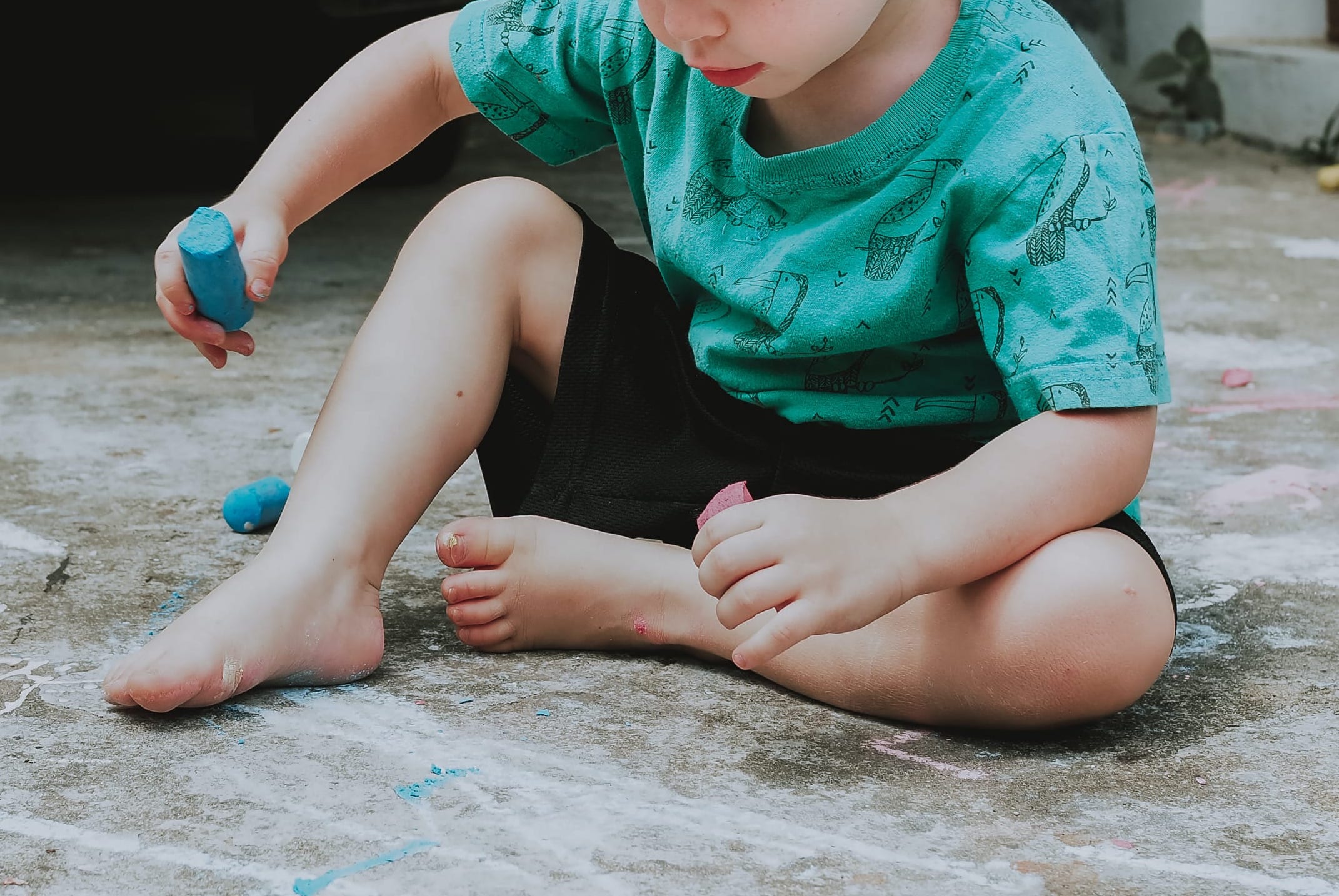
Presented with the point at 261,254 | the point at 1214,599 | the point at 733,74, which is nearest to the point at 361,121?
the point at 261,254

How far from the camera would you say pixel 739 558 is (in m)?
0.90

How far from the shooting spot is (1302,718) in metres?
1.04

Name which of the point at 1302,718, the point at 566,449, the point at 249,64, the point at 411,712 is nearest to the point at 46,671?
the point at 411,712

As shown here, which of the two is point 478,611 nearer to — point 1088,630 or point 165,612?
point 165,612

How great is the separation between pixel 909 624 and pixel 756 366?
25 cm

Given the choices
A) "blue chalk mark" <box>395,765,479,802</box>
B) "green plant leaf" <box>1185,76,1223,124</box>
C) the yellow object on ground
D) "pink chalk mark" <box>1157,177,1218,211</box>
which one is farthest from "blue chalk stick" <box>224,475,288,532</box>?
"green plant leaf" <box>1185,76,1223,124</box>

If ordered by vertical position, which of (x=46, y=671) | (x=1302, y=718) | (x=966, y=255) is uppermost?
(x=966, y=255)

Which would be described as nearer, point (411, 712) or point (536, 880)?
point (536, 880)

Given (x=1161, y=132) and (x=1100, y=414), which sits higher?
(x=1100, y=414)

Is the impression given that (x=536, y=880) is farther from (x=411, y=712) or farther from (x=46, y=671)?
(x=46, y=671)

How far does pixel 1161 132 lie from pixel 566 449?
12.0ft

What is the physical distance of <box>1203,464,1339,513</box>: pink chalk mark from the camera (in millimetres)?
1503

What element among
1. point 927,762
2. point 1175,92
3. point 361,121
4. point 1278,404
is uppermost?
point 361,121

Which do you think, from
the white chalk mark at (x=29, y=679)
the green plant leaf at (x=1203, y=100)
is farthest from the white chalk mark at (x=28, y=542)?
the green plant leaf at (x=1203, y=100)
